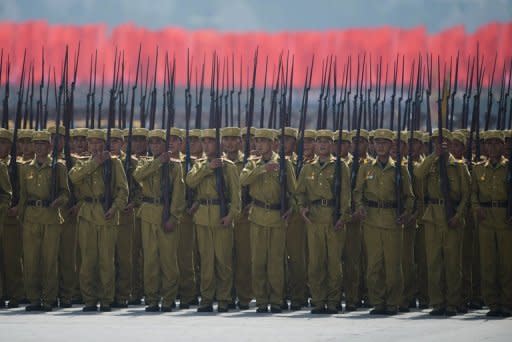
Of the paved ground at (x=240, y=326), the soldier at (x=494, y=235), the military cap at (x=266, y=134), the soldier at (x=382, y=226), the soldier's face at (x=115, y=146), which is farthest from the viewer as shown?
the soldier's face at (x=115, y=146)

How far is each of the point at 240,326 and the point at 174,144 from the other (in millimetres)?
2748

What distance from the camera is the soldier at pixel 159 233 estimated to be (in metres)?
16.0

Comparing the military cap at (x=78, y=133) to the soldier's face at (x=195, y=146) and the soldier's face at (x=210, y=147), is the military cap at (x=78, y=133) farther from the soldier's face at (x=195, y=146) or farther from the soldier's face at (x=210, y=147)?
the soldier's face at (x=210, y=147)

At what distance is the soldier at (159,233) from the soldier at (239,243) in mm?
701

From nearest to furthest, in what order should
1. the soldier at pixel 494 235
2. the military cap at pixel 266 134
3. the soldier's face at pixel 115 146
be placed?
1. the soldier at pixel 494 235
2. the military cap at pixel 266 134
3. the soldier's face at pixel 115 146

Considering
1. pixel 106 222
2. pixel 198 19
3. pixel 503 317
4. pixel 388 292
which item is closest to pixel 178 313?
pixel 106 222

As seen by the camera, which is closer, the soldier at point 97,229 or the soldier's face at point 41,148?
the soldier at point 97,229

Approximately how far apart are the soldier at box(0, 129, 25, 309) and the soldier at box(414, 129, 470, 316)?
4504 mm

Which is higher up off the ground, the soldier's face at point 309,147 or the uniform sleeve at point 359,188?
the soldier's face at point 309,147

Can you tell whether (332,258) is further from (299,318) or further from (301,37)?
(301,37)

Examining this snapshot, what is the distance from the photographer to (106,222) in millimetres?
16078

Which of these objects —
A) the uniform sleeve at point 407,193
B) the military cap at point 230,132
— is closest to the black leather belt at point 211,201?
the military cap at point 230,132

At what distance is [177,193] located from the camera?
16.1 metres

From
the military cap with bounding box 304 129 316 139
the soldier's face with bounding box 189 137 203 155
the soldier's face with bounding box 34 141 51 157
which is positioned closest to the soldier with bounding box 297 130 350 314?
the military cap with bounding box 304 129 316 139
